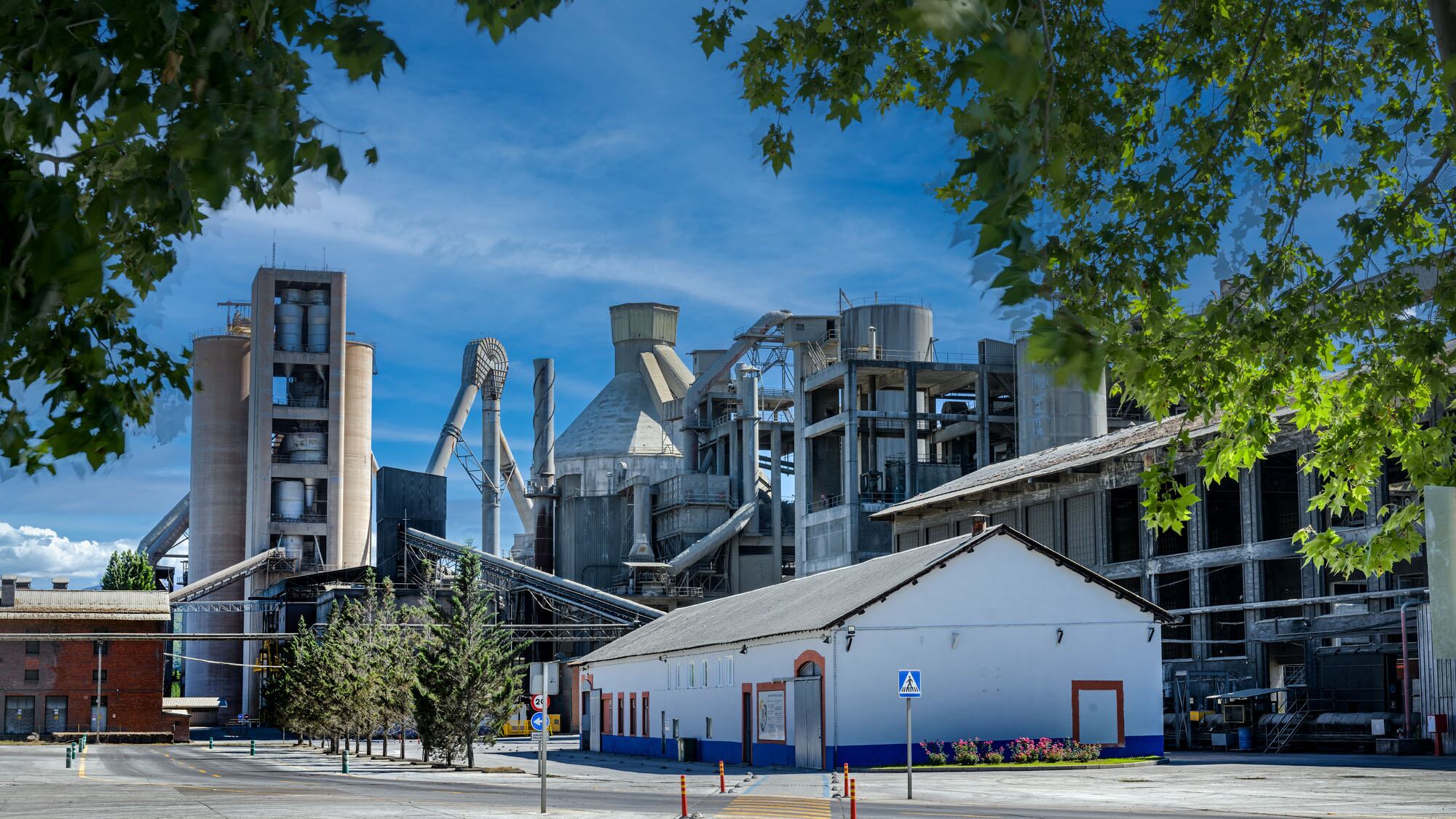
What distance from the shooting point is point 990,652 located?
135 ft

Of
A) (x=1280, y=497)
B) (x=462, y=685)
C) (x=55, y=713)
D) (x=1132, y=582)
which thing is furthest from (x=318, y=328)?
(x=1280, y=497)

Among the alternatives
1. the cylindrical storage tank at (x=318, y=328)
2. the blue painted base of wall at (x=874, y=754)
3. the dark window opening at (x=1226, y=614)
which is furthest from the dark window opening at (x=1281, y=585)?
the cylindrical storage tank at (x=318, y=328)

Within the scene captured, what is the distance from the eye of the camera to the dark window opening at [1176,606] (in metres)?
65.6

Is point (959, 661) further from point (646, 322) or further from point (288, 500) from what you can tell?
point (646, 322)

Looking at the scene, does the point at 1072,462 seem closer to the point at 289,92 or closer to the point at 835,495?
the point at 835,495

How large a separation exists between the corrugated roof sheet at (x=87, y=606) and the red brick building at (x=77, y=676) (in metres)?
0.10

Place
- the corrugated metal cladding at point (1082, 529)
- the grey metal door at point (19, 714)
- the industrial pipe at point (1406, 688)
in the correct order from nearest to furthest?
the industrial pipe at point (1406, 688)
the corrugated metal cladding at point (1082, 529)
the grey metal door at point (19, 714)

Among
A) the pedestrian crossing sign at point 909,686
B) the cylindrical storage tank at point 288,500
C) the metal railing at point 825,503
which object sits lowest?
the pedestrian crossing sign at point 909,686

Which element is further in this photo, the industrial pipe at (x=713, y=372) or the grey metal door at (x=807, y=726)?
the industrial pipe at (x=713, y=372)

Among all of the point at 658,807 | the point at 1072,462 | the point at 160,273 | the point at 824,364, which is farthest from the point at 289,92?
the point at 824,364

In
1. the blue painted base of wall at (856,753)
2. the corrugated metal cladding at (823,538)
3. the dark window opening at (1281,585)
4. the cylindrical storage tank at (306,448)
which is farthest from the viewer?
the cylindrical storage tank at (306,448)

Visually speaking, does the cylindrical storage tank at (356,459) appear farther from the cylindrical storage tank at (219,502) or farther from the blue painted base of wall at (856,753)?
the blue painted base of wall at (856,753)

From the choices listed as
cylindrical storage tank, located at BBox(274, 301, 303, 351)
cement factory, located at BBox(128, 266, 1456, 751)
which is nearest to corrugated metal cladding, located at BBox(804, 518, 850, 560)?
cement factory, located at BBox(128, 266, 1456, 751)

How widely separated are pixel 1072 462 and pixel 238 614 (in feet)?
239
